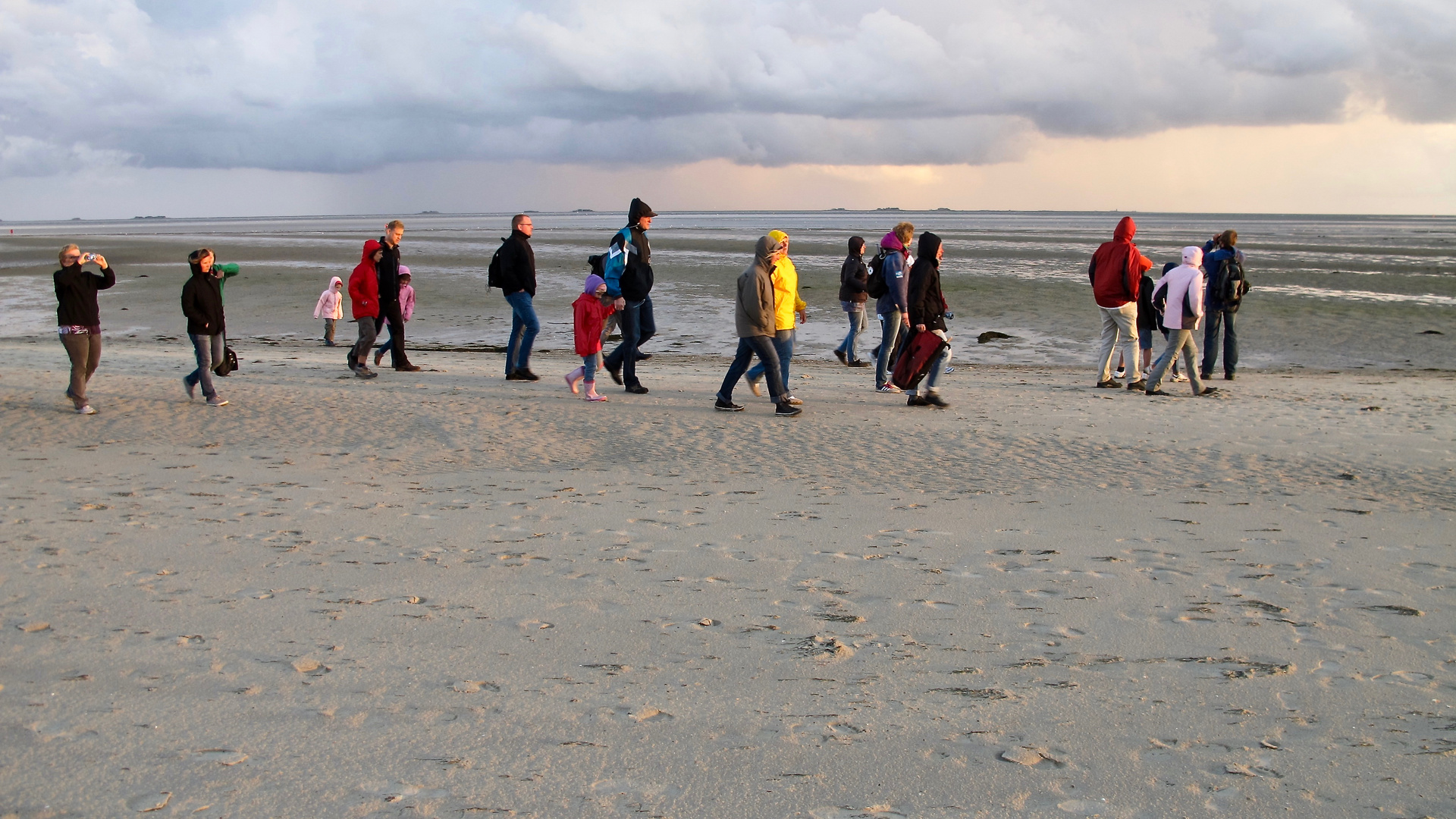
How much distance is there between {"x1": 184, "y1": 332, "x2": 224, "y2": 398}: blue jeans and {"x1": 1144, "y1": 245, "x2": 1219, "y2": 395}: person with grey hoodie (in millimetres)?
9472

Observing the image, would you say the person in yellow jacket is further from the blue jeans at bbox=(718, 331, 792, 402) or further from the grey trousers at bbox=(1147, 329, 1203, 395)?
the grey trousers at bbox=(1147, 329, 1203, 395)

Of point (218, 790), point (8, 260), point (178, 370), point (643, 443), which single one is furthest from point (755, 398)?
point (8, 260)

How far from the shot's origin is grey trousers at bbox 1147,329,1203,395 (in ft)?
34.3

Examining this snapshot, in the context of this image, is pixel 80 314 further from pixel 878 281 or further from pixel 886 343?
pixel 886 343

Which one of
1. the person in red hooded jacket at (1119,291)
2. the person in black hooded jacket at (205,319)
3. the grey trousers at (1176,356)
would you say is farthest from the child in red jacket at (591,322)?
the grey trousers at (1176,356)

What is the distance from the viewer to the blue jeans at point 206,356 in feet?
30.1

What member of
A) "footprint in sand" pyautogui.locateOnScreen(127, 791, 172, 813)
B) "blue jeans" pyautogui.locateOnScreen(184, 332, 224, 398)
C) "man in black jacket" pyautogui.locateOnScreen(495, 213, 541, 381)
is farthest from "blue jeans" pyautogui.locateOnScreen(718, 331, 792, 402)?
"footprint in sand" pyautogui.locateOnScreen(127, 791, 172, 813)

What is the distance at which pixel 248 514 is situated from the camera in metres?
6.06

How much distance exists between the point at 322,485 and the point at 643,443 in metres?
2.49

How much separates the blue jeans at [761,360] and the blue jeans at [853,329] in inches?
155

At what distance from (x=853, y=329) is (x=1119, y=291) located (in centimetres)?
369

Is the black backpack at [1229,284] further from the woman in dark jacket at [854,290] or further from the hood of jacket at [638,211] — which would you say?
the hood of jacket at [638,211]

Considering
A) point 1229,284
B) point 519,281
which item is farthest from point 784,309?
point 1229,284

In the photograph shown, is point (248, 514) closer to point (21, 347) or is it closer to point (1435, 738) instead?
point (1435, 738)
